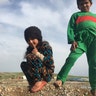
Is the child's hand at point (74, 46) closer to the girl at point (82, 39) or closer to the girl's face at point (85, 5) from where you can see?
the girl at point (82, 39)

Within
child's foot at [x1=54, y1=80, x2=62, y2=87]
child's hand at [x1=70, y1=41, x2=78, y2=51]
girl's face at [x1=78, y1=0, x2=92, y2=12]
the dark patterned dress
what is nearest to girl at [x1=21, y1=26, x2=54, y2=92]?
the dark patterned dress

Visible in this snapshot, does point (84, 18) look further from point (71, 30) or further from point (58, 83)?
point (58, 83)

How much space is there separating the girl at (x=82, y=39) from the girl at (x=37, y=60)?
21cm

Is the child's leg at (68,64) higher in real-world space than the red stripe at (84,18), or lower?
lower

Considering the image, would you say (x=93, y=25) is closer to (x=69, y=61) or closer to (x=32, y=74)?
(x=69, y=61)

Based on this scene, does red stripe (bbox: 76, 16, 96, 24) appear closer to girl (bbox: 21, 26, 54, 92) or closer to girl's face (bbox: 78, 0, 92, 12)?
girl's face (bbox: 78, 0, 92, 12)

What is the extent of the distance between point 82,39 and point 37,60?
0.77m

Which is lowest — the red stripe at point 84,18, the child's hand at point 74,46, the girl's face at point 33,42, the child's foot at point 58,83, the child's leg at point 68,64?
the child's foot at point 58,83

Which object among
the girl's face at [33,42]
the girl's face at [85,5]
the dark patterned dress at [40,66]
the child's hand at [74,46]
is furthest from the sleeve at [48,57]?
the girl's face at [85,5]

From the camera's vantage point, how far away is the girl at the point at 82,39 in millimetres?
5363

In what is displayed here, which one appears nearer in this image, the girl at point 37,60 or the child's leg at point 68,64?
the girl at point 37,60

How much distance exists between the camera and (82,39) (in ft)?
18.0

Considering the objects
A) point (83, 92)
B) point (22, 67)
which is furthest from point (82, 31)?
point (83, 92)

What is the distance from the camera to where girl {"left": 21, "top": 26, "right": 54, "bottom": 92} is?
5.20 m
